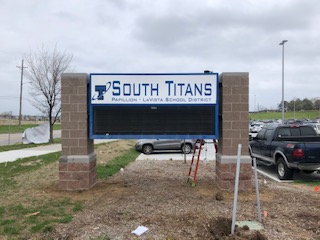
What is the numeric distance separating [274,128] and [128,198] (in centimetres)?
679

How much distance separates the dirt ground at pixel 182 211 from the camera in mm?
4746

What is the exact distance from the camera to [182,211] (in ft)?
19.0

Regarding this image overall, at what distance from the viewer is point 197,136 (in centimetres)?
742

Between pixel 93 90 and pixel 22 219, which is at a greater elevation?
pixel 93 90

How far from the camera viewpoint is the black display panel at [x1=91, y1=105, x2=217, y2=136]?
7.48m

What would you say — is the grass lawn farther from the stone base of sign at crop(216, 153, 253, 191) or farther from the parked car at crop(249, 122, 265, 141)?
the parked car at crop(249, 122, 265, 141)

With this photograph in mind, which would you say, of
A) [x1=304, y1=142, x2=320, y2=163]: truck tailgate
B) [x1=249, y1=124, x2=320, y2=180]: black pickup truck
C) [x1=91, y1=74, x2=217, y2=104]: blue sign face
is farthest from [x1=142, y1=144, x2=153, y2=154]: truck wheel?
[x1=91, y1=74, x2=217, y2=104]: blue sign face

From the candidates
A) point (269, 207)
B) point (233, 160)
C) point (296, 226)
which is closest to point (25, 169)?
point (233, 160)

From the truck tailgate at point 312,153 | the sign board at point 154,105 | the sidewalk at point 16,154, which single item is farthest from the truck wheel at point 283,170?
the sidewalk at point 16,154

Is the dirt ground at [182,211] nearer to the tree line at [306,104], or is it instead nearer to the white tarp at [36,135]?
the white tarp at [36,135]

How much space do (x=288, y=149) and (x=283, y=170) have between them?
2.36 feet

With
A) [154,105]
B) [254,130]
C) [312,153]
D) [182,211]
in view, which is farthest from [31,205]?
[254,130]

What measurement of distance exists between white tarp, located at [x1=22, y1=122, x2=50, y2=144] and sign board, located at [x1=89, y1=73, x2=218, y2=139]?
19.4 m

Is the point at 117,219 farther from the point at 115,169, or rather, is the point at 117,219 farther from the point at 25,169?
the point at 25,169
